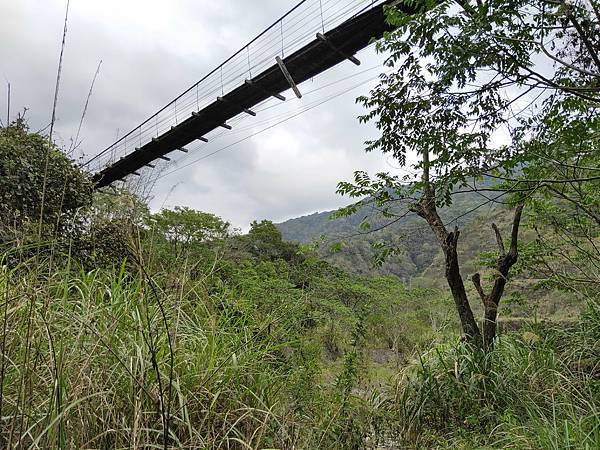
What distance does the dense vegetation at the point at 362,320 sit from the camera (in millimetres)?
1086

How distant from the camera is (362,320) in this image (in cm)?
232

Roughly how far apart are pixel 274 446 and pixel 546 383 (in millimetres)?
1983

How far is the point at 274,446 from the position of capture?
4.69 feet

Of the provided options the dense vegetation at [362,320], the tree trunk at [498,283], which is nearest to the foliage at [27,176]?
the dense vegetation at [362,320]

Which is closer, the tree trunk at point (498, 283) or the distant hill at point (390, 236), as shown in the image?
the tree trunk at point (498, 283)

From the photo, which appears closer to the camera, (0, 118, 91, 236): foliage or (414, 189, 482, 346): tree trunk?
(414, 189, 482, 346): tree trunk

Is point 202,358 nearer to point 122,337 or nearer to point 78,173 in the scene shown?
point 122,337

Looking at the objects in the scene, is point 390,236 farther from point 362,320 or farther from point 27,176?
point 27,176

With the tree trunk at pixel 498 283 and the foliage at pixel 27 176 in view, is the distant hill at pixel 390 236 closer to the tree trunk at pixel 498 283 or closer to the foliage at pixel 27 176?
the tree trunk at pixel 498 283

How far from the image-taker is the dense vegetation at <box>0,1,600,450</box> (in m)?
1.09

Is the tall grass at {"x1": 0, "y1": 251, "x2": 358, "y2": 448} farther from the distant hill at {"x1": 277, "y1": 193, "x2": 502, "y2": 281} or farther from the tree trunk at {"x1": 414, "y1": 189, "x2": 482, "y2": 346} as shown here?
the tree trunk at {"x1": 414, "y1": 189, "x2": 482, "y2": 346}

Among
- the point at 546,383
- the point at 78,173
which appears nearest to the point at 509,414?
the point at 546,383

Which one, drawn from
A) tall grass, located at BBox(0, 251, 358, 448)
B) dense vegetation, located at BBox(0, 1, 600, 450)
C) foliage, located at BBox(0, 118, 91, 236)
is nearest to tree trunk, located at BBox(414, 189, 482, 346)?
dense vegetation, located at BBox(0, 1, 600, 450)

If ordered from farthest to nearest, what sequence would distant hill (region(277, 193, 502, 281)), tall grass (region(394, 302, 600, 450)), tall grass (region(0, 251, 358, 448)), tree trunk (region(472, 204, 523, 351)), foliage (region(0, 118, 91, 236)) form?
foliage (region(0, 118, 91, 236)) < distant hill (region(277, 193, 502, 281)) < tree trunk (region(472, 204, 523, 351)) < tall grass (region(394, 302, 600, 450)) < tall grass (region(0, 251, 358, 448))
